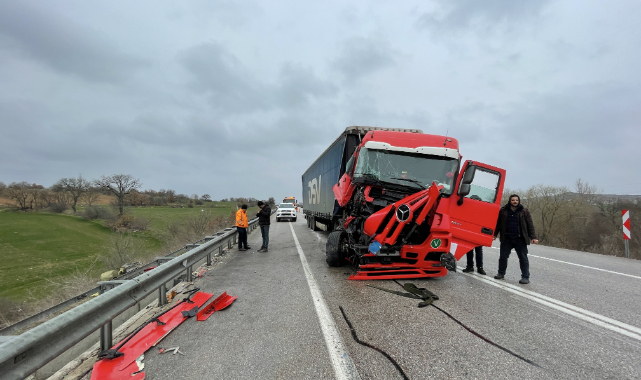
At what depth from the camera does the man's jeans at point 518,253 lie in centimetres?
585

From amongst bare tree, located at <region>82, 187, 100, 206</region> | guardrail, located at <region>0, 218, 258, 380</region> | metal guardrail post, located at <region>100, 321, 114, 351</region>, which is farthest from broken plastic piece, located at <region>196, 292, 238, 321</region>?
bare tree, located at <region>82, 187, 100, 206</region>

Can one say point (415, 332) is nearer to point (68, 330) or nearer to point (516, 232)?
point (68, 330)

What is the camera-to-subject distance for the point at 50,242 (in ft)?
110

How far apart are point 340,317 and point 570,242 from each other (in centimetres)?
3039

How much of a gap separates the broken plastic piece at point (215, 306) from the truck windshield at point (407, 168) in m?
3.60

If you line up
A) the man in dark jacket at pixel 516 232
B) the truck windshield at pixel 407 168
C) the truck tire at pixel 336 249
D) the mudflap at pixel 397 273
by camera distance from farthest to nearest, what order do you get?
the truck tire at pixel 336 249 → the truck windshield at pixel 407 168 → the man in dark jacket at pixel 516 232 → the mudflap at pixel 397 273

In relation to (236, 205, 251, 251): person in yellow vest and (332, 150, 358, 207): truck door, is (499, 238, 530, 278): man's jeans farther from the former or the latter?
(236, 205, 251, 251): person in yellow vest

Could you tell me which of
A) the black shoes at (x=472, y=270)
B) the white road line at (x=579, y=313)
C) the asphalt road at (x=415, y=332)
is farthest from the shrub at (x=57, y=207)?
the white road line at (x=579, y=313)

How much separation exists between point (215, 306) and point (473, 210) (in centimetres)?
479

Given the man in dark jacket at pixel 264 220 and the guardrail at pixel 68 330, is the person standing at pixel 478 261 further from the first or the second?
the guardrail at pixel 68 330

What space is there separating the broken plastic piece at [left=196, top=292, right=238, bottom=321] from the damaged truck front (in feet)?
8.28

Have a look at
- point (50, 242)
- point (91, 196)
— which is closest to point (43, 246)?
point (50, 242)

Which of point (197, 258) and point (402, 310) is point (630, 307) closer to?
point (402, 310)

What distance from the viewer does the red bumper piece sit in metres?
2.61
